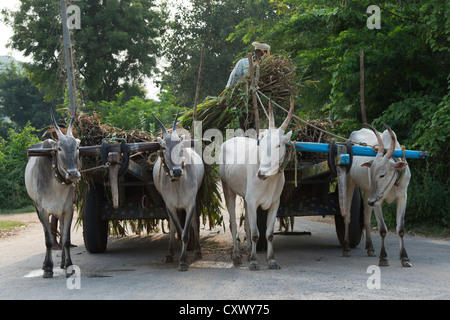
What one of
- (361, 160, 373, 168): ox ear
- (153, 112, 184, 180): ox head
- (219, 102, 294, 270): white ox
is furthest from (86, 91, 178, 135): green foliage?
(361, 160, 373, 168): ox ear

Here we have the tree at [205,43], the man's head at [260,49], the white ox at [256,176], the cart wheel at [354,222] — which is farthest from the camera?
the tree at [205,43]

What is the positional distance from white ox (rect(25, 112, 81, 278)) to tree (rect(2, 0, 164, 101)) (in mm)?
16531

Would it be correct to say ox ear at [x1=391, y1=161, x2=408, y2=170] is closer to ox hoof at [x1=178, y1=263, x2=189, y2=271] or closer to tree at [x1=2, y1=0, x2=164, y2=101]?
ox hoof at [x1=178, y1=263, x2=189, y2=271]

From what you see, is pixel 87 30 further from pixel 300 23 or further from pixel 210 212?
pixel 210 212

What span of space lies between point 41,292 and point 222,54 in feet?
70.4

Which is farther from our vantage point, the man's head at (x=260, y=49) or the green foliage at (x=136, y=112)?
the green foliage at (x=136, y=112)

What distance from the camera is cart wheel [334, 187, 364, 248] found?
760cm

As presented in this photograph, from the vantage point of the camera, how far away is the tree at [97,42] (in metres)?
22.8

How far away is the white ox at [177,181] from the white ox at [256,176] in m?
0.51

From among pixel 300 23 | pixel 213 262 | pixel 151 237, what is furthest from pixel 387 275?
pixel 300 23

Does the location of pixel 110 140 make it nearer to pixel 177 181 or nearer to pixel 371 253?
pixel 177 181

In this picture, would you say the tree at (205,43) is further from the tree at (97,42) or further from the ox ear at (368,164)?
the ox ear at (368,164)

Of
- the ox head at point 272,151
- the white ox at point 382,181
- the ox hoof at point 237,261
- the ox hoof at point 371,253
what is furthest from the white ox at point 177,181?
the ox hoof at point 371,253

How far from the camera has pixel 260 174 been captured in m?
5.75
